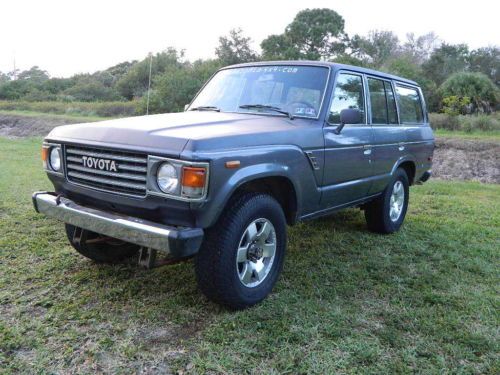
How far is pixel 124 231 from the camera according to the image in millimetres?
2773

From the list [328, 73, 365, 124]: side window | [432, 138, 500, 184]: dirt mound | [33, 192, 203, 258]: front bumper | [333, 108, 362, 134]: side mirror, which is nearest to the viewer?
[33, 192, 203, 258]: front bumper

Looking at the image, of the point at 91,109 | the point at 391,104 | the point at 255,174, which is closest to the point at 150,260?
the point at 255,174

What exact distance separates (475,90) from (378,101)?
2034 centimetres

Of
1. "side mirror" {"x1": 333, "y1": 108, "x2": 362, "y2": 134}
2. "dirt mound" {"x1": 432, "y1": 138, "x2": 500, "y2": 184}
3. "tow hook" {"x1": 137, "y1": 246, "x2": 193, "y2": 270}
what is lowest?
"dirt mound" {"x1": 432, "y1": 138, "x2": 500, "y2": 184}

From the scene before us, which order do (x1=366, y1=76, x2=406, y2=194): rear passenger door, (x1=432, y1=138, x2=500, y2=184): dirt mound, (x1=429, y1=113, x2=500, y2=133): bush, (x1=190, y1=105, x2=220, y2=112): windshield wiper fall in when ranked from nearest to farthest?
1. (x1=190, y1=105, x2=220, y2=112): windshield wiper
2. (x1=366, y1=76, x2=406, y2=194): rear passenger door
3. (x1=432, y1=138, x2=500, y2=184): dirt mound
4. (x1=429, y1=113, x2=500, y2=133): bush

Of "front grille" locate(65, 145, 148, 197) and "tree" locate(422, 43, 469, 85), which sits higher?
"tree" locate(422, 43, 469, 85)

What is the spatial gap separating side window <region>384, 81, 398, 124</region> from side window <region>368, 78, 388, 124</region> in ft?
0.32

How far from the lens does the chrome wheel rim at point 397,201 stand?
545 centimetres

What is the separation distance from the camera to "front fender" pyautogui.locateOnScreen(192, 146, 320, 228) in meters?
2.75

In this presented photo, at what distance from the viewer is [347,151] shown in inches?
162

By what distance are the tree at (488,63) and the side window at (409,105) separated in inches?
1284

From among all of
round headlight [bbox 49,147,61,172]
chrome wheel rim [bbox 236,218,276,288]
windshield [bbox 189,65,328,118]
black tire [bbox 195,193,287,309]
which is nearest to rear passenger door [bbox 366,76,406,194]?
windshield [bbox 189,65,328,118]

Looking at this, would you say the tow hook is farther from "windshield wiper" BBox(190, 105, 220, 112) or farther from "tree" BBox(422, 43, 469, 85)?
"tree" BBox(422, 43, 469, 85)

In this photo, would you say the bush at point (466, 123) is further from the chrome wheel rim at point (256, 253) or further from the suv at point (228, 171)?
the chrome wheel rim at point (256, 253)
